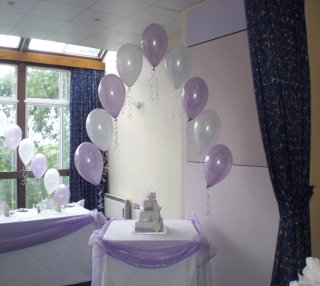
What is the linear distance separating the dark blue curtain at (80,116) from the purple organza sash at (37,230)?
218 cm

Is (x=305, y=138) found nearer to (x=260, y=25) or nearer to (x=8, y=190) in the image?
(x=260, y=25)

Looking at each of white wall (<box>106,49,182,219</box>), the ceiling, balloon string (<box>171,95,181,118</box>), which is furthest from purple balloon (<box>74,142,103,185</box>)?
balloon string (<box>171,95,181,118</box>)

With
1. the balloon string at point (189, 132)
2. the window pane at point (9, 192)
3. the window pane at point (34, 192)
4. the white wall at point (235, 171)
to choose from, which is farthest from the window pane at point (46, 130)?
the white wall at point (235, 171)

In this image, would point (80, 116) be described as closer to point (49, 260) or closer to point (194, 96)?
point (49, 260)

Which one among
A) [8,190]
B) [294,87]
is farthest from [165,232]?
[8,190]

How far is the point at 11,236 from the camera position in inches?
138

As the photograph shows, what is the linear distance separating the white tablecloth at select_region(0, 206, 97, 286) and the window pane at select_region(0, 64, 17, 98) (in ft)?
7.96

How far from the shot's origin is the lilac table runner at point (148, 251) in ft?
8.64

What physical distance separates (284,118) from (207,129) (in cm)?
57

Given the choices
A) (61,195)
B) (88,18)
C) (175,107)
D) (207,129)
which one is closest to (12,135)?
(61,195)

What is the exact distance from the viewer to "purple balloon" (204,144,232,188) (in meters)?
2.67

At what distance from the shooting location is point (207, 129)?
Answer: 8.79 feet

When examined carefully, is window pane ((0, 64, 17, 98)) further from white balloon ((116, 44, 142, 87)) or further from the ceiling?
white balloon ((116, 44, 142, 87))

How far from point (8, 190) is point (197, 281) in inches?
156
